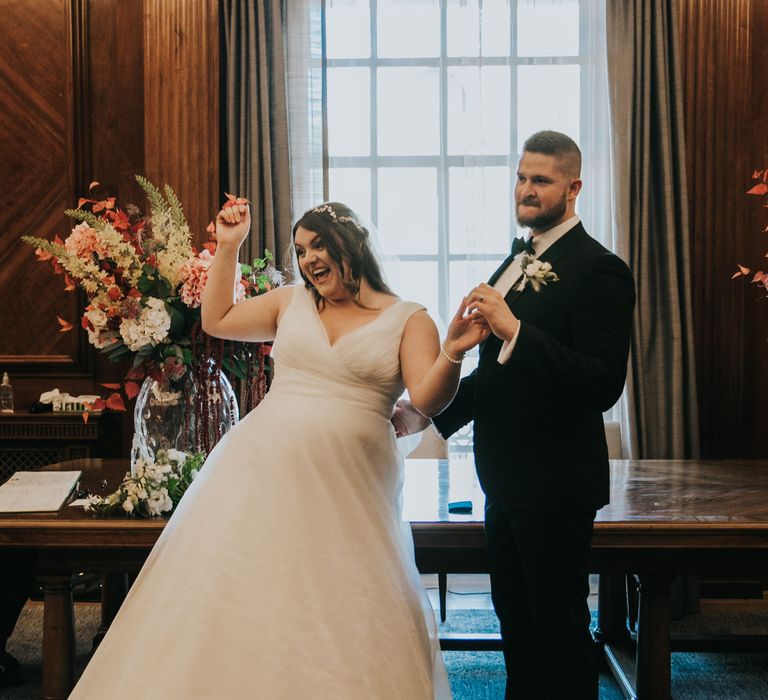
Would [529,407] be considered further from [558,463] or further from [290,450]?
[290,450]

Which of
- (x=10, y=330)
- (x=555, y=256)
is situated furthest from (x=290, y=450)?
(x=10, y=330)

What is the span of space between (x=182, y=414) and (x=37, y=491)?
527mm

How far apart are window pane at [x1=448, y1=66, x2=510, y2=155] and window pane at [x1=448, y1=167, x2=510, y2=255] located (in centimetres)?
13

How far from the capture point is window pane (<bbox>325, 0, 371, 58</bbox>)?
193 inches

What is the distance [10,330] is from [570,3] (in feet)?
11.5

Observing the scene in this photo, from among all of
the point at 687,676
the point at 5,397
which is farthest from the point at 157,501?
the point at 5,397

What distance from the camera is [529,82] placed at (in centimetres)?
484

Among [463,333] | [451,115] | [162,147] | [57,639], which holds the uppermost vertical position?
[451,115]

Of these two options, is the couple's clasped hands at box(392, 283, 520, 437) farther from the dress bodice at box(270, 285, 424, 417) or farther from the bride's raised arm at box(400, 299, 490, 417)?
the dress bodice at box(270, 285, 424, 417)

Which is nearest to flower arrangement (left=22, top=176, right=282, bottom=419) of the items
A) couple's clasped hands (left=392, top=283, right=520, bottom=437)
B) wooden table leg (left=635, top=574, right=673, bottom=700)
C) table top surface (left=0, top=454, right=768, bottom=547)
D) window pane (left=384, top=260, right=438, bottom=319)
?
table top surface (left=0, top=454, right=768, bottom=547)

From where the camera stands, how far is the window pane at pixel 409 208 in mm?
4980

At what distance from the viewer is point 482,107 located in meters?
4.82

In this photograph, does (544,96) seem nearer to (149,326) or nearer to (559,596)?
(149,326)

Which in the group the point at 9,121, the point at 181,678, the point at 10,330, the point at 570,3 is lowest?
the point at 181,678
